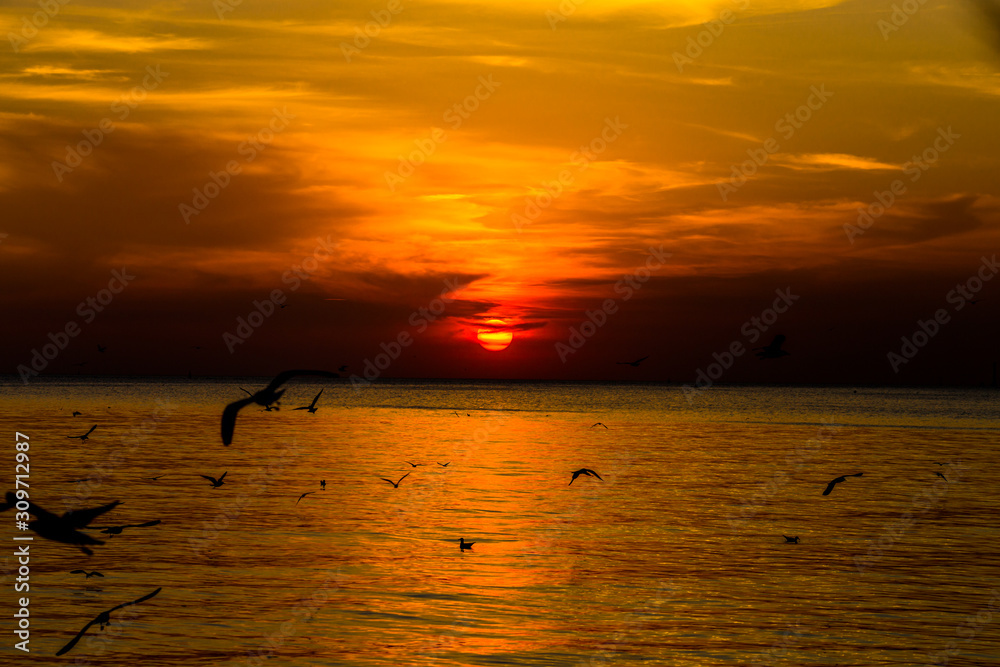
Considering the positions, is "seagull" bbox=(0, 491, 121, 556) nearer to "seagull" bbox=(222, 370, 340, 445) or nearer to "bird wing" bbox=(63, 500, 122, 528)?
"bird wing" bbox=(63, 500, 122, 528)

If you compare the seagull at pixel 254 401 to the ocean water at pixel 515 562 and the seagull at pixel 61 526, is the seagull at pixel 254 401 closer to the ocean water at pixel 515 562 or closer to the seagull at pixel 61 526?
the seagull at pixel 61 526

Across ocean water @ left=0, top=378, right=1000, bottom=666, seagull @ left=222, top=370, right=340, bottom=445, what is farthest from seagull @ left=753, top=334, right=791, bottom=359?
seagull @ left=222, top=370, right=340, bottom=445

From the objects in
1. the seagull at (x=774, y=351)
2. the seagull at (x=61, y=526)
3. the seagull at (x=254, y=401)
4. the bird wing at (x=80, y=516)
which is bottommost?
the seagull at (x=61, y=526)

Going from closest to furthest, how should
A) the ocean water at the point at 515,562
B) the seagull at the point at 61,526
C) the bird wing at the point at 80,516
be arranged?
the seagull at the point at 61,526
the bird wing at the point at 80,516
the ocean water at the point at 515,562

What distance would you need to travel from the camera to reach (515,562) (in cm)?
2269

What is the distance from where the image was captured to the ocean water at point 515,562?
1689 centimetres

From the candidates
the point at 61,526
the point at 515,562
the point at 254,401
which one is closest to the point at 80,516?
the point at 61,526

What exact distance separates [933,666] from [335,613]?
10119 millimetres

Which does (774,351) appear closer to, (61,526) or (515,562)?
(515,562)

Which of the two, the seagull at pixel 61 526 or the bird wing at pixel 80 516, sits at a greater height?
the bird wing at pixel 80 516

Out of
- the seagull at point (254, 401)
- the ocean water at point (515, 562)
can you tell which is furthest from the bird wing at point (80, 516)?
the ocean water at point (515, 562)

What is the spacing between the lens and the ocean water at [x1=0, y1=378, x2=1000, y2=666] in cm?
1689

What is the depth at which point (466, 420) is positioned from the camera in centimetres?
8094

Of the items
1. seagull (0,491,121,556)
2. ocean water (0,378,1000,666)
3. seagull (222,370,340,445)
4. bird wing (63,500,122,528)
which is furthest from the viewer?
ocean water (0,378,1000,666)
